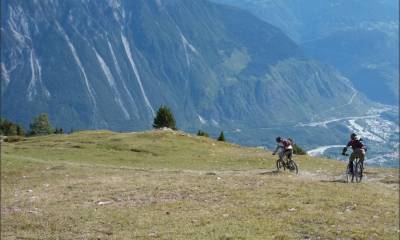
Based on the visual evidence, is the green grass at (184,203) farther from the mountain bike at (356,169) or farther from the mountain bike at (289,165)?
the mountain bike at (289,165)

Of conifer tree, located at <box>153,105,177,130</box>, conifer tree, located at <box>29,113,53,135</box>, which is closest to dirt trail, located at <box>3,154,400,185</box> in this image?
conifer tree, located at <box>153,105,177,130</box>

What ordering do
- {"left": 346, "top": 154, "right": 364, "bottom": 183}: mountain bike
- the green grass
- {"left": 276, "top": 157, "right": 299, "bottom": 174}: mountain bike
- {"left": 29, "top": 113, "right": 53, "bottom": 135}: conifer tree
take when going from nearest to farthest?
the green grass < {"left": 346, "top": 154, "right": 364, "bottom": 183}: mountain bike < {"left": 276, "top": 157, "right": 299, "bottom": 174}: mountain bike < {"left": 29, "top": 113, "right": 53, "bottom": 135}: conifer tree

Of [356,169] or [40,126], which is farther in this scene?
[40,126]

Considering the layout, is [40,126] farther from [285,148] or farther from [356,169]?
[356,169]

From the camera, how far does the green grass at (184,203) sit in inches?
1008

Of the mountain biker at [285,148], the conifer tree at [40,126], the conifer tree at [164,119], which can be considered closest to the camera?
the mountain biker at [285,148]

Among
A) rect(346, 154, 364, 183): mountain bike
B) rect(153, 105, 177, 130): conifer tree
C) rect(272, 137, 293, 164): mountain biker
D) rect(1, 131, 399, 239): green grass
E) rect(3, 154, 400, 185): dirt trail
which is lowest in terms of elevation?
rect(1, 131, 399, 239): green grass

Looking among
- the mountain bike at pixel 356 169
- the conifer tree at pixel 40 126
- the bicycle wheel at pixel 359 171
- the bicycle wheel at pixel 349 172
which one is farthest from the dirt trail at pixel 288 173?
the conifer tree at pixel 40 126

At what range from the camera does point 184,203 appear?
3203 centimetres

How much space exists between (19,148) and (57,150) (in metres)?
6.01

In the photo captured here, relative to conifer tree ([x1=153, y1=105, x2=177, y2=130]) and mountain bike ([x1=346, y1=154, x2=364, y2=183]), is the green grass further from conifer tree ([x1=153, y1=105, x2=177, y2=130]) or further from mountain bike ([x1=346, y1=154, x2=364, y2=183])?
conifer tree ([x1=153, y1=105, x2=177, y2=130])

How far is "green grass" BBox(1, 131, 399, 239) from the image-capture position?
1008 inches

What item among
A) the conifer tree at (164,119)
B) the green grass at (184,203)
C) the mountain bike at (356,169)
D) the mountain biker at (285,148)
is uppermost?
the conifer tree at (164,119)

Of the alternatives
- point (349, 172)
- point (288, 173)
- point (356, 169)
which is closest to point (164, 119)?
point (288, 173)
